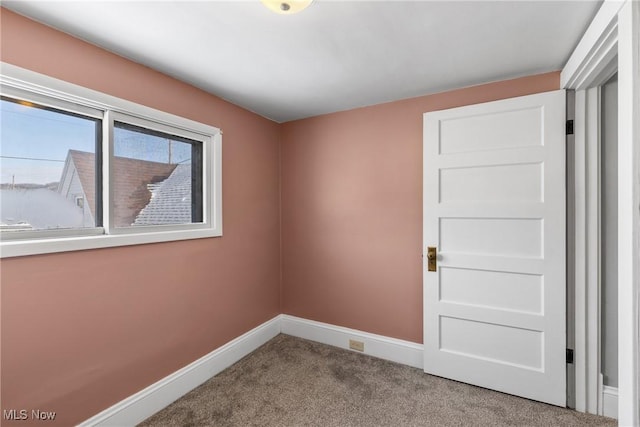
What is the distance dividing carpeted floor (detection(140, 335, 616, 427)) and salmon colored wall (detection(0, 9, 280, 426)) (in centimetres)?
34

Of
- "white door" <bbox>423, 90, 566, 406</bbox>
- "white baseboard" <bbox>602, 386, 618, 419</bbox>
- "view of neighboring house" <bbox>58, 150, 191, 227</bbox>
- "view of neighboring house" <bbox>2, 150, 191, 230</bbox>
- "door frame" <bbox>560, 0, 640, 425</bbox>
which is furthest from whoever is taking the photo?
"white door" <bbox>423, 90, 566, 406</bbox>

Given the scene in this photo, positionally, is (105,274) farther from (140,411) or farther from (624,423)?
(624,423)

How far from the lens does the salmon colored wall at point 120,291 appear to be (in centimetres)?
135

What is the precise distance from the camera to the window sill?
130 centimetres

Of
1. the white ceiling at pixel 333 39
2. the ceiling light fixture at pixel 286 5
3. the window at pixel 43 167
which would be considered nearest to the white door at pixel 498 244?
the white ceiling at pixel 333 39

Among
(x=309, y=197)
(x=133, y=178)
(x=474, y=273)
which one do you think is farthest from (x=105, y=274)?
(x=474, y=273)

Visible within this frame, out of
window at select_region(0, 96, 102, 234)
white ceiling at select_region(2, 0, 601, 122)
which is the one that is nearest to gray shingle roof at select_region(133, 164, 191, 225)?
window at select_region(0, 96, 102, 234)

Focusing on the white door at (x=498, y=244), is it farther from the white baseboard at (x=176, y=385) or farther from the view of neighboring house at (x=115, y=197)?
the view of neighboring house at (x=115, y=197)

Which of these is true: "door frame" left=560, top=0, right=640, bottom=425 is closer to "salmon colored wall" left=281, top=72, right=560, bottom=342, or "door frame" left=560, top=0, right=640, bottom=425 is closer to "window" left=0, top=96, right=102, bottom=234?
"salmon colored wall" left=281, top=72, right=560, bottom=342

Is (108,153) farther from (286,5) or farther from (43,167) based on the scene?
(286,5)

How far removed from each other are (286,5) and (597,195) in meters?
2.13

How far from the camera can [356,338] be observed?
2.64 m

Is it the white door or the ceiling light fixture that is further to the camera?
the white door

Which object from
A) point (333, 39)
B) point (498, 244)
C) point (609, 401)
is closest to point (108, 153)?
point (333, 39)
